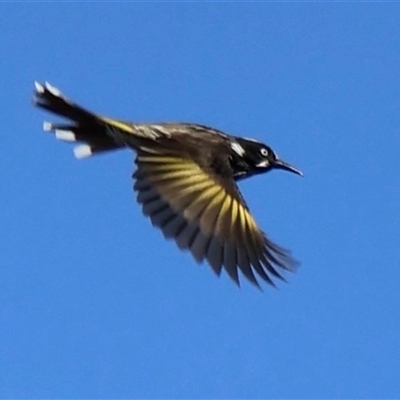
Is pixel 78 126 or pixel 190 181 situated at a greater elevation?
pixel 78 126

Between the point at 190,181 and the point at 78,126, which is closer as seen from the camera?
the point at 190,181

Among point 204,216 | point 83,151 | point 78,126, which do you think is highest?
point 78,126

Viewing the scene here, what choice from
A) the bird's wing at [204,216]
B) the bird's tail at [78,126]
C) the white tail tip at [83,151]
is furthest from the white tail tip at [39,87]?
the bird's wing at [204,216]

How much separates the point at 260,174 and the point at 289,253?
1529 mm

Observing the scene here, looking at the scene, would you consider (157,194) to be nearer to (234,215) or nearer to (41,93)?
(234,215)

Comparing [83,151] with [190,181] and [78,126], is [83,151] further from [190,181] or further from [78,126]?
[190,181]

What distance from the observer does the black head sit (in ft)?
29.6

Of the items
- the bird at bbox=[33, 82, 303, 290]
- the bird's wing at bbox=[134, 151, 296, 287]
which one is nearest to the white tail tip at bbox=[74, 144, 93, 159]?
the bird at bbox=[33, 82, 303, 290]

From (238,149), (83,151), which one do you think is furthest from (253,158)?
(83,151)

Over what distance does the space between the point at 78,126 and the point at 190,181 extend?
3.53ft

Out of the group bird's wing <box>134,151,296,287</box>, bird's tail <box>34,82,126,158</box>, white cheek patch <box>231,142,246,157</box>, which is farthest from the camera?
white cheek patch <box>231,142,246,157</box>

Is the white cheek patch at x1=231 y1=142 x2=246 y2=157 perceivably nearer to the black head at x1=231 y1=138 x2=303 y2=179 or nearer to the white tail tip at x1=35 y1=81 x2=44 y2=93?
the black head at x1=231 y1=138 x2=303 y2=179

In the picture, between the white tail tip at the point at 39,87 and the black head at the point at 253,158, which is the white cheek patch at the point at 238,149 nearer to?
the black head at the point at 253,158

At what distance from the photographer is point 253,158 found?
9.26m
